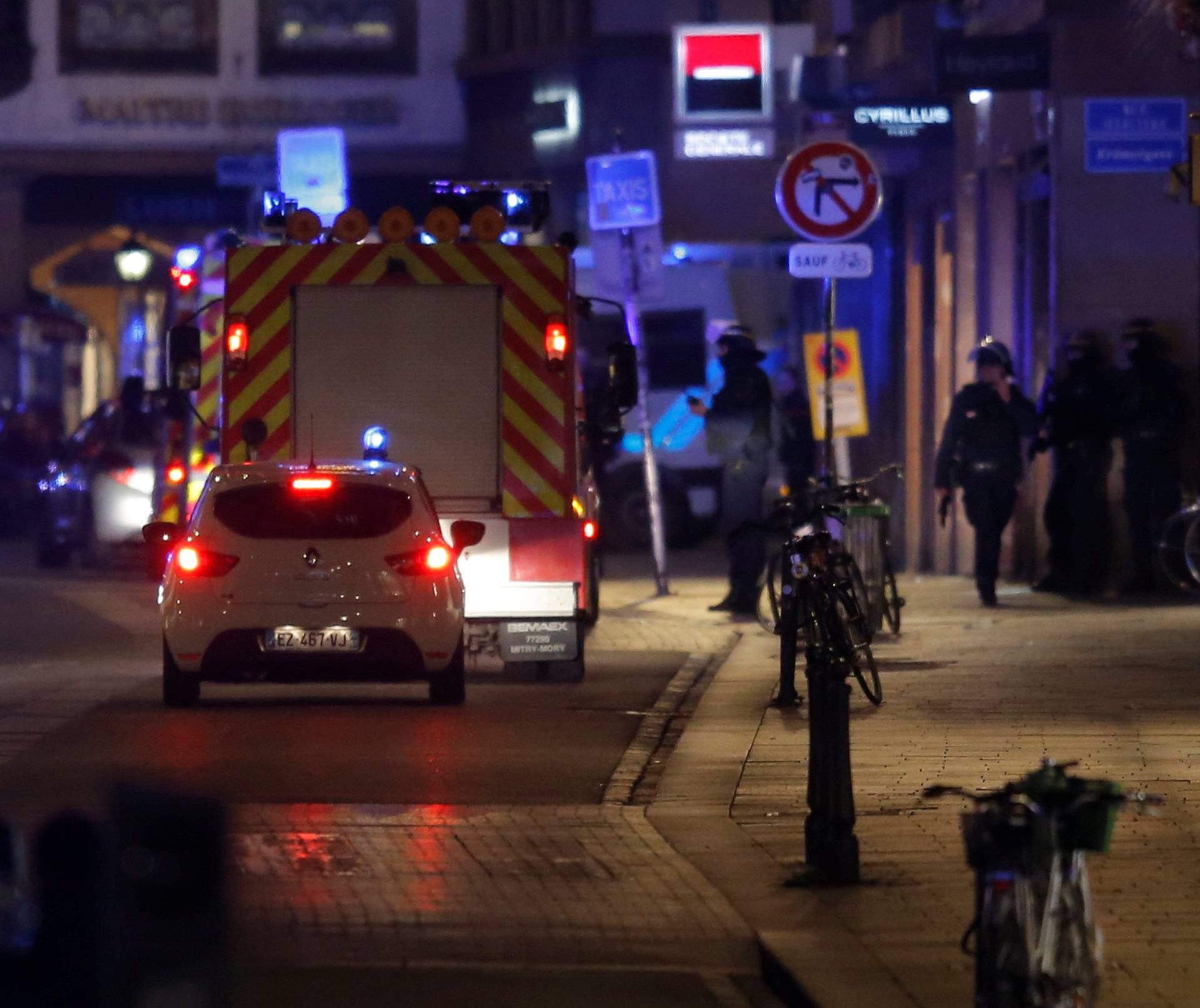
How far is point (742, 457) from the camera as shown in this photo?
64.3 feet

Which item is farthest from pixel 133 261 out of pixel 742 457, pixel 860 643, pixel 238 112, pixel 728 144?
pixel 860 643

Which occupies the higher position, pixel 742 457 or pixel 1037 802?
pixel 742 457

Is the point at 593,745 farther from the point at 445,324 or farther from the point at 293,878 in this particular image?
the point at 445,324

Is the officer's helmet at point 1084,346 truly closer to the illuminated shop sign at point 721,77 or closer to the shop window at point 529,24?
the illuminated shop sign at point 721,77

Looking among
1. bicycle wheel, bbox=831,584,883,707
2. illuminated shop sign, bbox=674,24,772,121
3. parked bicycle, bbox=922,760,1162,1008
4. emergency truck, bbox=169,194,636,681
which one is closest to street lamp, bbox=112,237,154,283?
illuminated shop sign, bbox=674,24,772,121

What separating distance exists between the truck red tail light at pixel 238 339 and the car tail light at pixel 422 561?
2.94 meters

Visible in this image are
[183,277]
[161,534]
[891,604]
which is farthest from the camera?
[183,277]

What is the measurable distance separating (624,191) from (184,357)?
535 cm

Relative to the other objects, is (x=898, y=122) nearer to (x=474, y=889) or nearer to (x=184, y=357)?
(x=184, y=357)

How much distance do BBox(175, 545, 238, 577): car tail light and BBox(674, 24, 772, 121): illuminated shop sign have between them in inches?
495

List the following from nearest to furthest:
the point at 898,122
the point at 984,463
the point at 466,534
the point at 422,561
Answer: the point at 422,561
the point at 466,534
the point at 984,463
the point at 898,122

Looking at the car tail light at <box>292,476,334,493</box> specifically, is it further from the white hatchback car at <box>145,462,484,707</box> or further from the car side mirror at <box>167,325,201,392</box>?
the car side mirror at <box>167,325,201,392</box>

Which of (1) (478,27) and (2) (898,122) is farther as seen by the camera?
(1) (478,27)

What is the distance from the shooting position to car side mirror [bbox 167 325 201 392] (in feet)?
55.6
